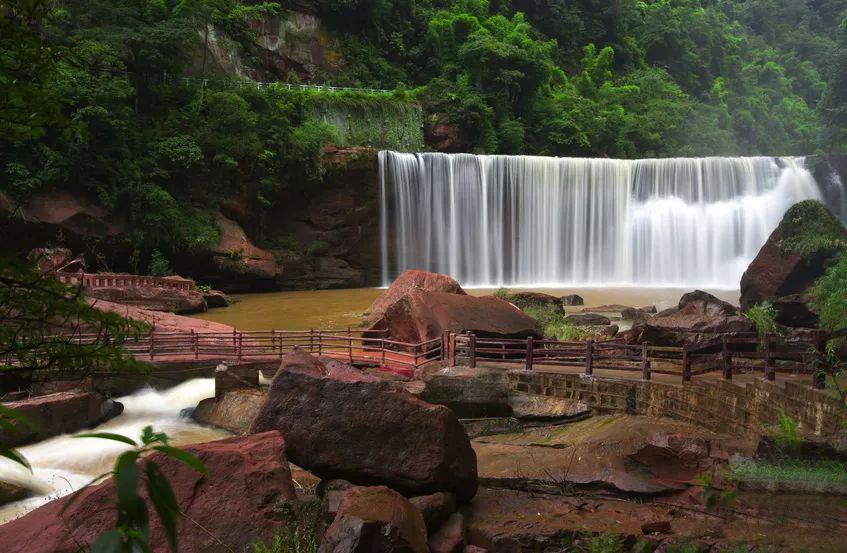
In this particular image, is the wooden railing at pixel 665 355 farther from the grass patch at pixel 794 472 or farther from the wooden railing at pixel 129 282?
the wooden railing at pixel 129 282

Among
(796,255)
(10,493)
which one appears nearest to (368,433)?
(10,493)

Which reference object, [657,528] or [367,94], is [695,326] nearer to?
[657,528]

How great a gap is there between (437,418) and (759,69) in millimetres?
72587

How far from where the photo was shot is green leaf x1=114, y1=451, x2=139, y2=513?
4.62 feet

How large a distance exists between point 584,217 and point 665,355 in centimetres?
2404

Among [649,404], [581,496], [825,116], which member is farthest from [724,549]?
[825,116]

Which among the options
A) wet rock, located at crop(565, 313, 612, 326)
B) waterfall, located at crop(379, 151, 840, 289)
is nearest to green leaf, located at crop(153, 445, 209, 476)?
wet rock, located at crop(565, 313, 612, 326)

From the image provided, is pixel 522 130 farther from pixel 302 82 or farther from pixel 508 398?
pixel 508 398

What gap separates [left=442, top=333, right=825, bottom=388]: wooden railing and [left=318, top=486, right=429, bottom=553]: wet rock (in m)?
5.51

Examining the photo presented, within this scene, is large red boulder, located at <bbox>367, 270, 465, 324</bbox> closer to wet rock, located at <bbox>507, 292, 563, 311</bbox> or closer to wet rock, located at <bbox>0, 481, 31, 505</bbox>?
wet rock, located at <bbox>507, 292, 563, 311</bbox>

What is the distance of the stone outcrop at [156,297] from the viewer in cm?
2414

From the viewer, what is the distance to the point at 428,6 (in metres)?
51.3

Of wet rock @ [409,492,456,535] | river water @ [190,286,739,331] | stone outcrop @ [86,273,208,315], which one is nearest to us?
wet rock @ [409,492,456,535]

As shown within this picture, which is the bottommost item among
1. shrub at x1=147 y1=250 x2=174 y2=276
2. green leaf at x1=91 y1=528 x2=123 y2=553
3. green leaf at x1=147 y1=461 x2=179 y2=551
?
green leaf at x1=91 y1=528 x2=123 y2=553
